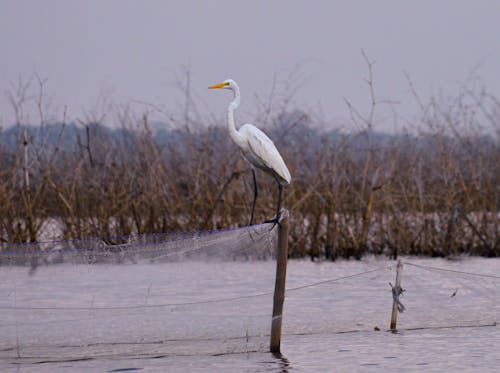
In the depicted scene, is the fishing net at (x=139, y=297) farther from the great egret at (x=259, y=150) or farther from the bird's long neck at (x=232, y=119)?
the bird's long neck at (x=232, y=119)

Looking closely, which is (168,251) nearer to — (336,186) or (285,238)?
(285,238)

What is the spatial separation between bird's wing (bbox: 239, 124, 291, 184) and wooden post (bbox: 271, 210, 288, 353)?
771mm

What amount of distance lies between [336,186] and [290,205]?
0.69 meters

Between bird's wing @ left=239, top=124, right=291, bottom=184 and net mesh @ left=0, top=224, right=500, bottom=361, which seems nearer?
net mesh @ left=0, top=224, right=500, bottom=361

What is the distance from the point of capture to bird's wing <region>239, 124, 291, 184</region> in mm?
6711

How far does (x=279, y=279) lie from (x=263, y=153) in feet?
3.43

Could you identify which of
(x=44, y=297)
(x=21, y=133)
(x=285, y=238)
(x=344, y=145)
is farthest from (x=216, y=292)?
(x=344, y=145)

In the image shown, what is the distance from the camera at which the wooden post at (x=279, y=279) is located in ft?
19.8

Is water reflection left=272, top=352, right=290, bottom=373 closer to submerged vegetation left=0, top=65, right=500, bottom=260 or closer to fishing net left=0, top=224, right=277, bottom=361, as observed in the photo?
fishing net left=0, top=224, right=277, bottom=361

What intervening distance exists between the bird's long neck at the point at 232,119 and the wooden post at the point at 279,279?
3.25ft

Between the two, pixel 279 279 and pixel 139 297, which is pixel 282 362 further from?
pixel 139 297

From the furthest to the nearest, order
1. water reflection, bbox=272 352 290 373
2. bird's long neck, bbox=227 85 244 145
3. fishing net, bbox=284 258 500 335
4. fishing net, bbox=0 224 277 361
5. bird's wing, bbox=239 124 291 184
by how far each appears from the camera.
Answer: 1. fishing net, bbox=284 258 500 335
2. bird's long neck, bbox=227 85 244 145
3. bird's wing, bbox=239 124 291 184
4. water reflection, bbox=272 352 290 373
5. fishing net, bbox=0 224 277 361

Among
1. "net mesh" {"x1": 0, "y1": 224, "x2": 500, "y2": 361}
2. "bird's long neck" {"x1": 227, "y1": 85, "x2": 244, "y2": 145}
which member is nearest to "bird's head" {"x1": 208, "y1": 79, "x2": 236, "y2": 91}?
"bird's long neck" {"x1": 227, "y1": 85, "x2": 244, "y2": 145}

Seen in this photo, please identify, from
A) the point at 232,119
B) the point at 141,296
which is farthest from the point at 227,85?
the point at 141,296
